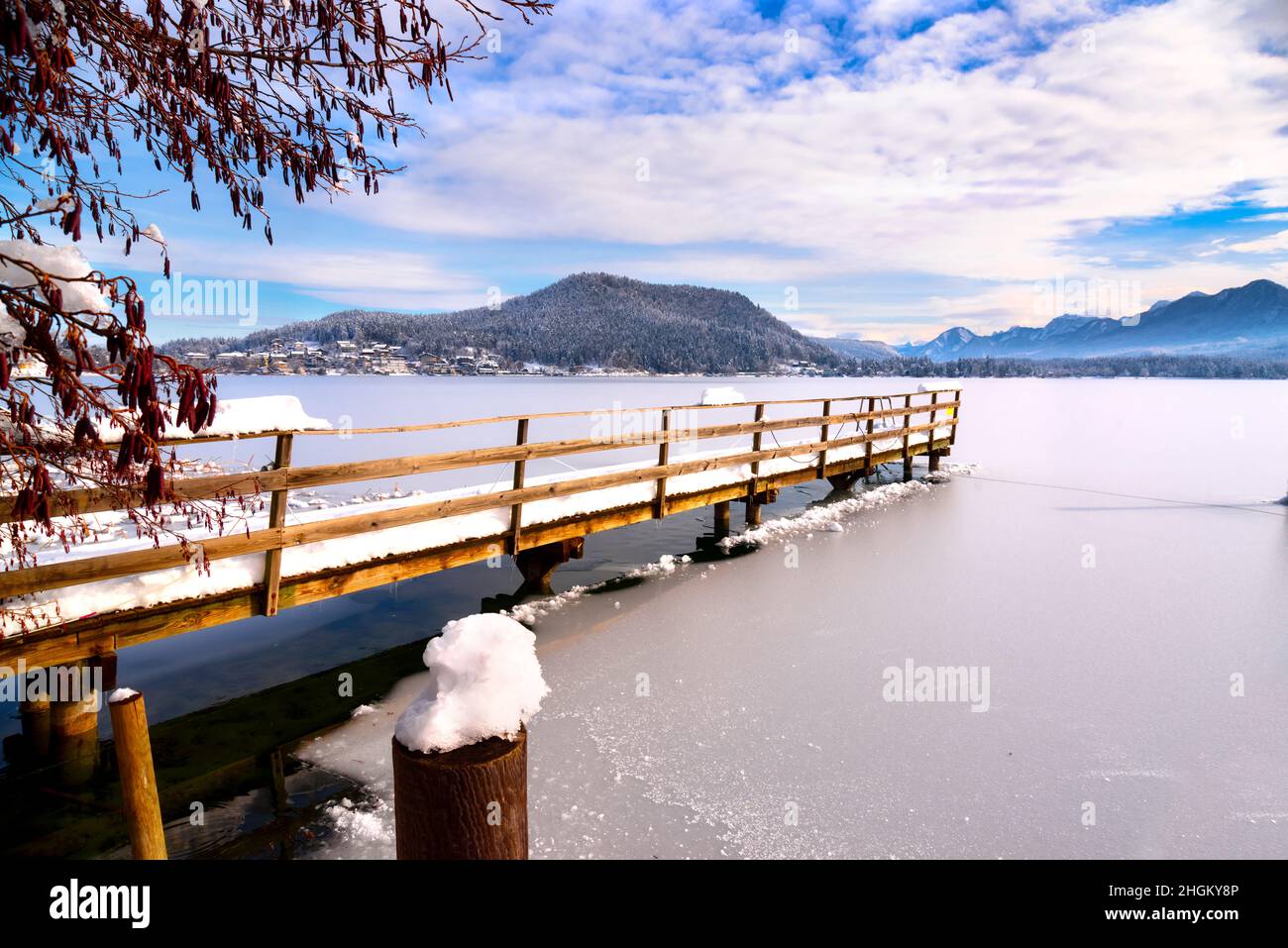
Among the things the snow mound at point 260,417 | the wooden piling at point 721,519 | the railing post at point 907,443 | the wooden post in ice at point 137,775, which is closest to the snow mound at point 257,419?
the snow mound at point 260,417

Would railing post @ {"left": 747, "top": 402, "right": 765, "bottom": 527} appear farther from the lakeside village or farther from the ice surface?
the lakeside village

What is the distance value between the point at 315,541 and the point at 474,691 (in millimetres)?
4022

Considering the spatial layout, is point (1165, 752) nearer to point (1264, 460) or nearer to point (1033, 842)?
point (1033, 842)

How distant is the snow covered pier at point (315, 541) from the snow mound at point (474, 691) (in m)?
2.31

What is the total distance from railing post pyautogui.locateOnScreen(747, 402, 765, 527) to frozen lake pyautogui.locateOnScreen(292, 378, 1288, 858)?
3.38ft

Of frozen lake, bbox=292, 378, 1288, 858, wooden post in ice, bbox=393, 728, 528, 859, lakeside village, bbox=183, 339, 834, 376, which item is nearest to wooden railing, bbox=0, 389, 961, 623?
frozen lake, bbox=292, 378, 1288, 858

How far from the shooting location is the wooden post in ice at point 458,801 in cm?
196

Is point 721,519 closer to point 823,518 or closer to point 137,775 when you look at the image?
point 823,518

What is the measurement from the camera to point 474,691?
80.2 inches

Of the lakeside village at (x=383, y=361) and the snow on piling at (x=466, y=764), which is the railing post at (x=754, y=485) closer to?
the snow on piling at (x=466, y=764)

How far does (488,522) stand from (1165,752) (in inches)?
223
